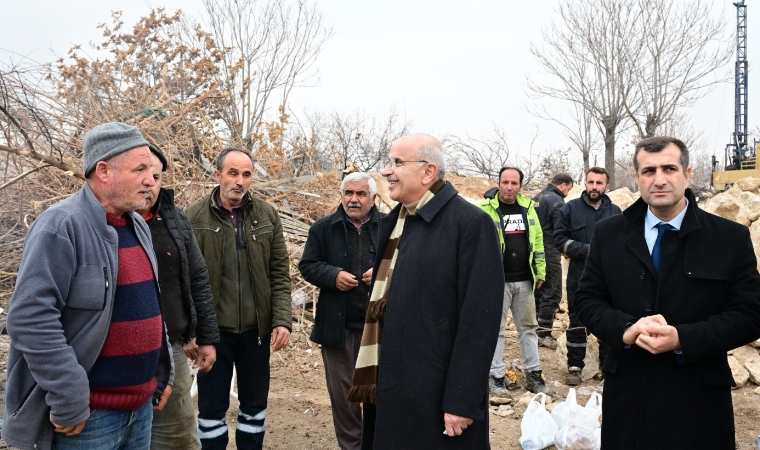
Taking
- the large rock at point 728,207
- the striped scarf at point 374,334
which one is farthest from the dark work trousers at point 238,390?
the large rock at point 728,207

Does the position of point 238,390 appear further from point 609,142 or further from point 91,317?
point 609,142

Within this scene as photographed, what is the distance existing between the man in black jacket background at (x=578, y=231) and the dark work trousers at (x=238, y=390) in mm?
3643

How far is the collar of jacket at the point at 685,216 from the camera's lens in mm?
2686

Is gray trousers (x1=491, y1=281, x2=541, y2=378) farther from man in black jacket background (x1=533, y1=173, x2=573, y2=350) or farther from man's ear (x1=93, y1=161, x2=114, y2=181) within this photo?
man's ear (x1=93, y1=161, x2=114, y2=181)

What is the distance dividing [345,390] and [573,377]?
321cm

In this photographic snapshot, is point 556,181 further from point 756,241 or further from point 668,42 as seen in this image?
point 668,42

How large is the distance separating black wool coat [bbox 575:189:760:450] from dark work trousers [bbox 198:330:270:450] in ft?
7.67

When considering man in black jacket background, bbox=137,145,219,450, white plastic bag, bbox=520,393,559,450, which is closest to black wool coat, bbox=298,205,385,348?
man in black jacket background, bbox=137,145,219,450

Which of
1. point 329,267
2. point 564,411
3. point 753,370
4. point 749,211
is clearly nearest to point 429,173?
point 329,267

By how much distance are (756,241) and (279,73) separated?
13.5 metres

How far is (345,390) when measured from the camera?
4.42 m

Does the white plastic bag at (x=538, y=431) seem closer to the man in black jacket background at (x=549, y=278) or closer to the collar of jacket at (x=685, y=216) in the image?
the collar of jacket at (x=685, y=216)

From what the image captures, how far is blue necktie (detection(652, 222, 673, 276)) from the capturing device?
109 inches

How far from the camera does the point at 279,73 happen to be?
17766mm
